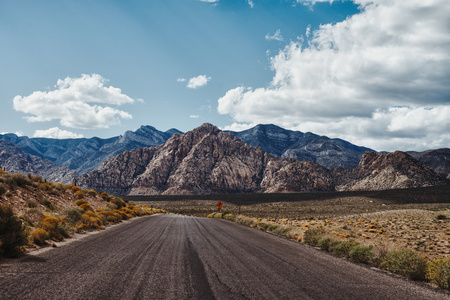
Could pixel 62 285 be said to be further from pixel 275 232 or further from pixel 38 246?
pixel 275 232

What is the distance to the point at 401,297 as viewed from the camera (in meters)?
6.62

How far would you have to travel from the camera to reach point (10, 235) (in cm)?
896

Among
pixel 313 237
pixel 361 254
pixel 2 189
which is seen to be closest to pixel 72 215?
pixel 2 189

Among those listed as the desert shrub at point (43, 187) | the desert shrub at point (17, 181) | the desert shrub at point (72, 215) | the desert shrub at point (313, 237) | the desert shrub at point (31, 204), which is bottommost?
the desert shrub at point (313, 237)

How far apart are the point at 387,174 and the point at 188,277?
146493 mm

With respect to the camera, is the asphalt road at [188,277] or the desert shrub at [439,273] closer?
the asphalt road at [188,277]

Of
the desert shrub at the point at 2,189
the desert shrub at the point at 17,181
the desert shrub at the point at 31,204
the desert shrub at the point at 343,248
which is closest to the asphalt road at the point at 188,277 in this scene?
the desert shrub at the point at 343,248

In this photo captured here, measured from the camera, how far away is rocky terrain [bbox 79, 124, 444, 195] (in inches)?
6088

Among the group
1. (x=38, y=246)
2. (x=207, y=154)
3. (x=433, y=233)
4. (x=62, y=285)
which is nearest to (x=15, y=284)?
(x=62, y=285)

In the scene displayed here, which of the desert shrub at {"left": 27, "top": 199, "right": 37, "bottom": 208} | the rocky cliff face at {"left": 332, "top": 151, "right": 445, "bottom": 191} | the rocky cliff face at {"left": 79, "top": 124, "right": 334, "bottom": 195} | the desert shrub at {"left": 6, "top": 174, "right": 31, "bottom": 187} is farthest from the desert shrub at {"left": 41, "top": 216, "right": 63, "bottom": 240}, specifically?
the rocky cliff face at {"left": 79, "top": 124, "right": 334, "bottom": 195}

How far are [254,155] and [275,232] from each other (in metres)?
175

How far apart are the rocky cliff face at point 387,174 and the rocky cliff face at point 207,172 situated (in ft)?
39.9

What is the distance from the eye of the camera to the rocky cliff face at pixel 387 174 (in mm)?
121000

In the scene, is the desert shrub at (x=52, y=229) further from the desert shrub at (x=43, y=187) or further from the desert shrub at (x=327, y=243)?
the desert shrub at (x=43, y=187)
